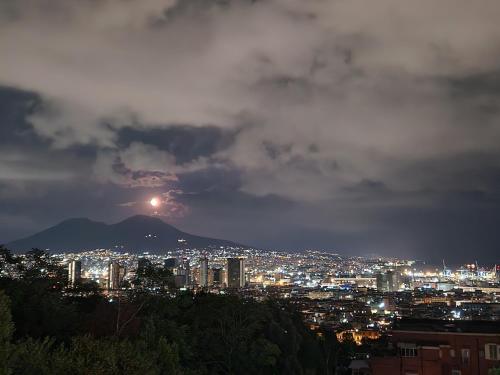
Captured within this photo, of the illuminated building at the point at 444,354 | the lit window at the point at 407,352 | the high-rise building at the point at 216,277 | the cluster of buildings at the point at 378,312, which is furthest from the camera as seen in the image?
the high-rise building at the point at 216,277

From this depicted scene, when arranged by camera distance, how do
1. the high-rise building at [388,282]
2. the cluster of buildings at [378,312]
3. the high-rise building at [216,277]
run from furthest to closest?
the high-rise building at [388,282] < the high-rise building at [216,277] < the cluster of buildings at [378,312]

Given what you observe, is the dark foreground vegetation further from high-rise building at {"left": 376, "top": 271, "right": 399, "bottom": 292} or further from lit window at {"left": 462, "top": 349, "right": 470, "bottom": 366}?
high-rise building at {"left": 376, "top": 271, "right": 399, "bottom": 292}

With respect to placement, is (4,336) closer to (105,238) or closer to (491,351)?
(491,351)

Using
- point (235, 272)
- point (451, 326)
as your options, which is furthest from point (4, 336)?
point (235, 272)

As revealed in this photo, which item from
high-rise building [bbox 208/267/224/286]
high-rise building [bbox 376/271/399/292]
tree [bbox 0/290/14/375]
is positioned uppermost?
tree [bbox 0/290/14/375]

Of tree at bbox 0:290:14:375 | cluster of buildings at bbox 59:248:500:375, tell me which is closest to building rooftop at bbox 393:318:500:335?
→ cluster of buildings at bbox 59:248:500:375

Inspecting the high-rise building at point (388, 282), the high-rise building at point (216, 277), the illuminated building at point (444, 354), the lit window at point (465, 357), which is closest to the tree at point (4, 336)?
the illuminated building at point (444, 354)

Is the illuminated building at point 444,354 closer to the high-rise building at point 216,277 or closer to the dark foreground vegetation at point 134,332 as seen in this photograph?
the dark foreground vegetation at point 134,332
